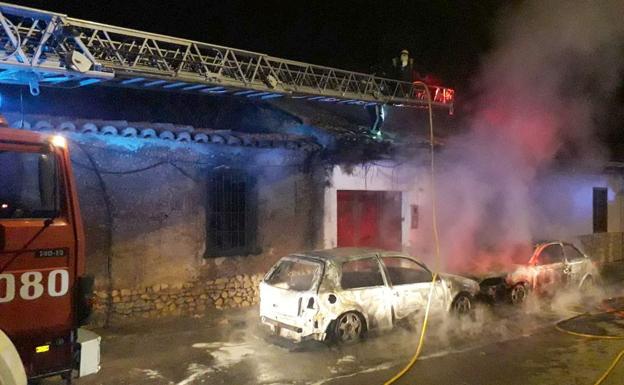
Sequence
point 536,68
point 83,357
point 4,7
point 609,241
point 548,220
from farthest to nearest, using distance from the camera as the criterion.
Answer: point 609,241
point 548,220
point 536,68
point 4,7
point 83,357

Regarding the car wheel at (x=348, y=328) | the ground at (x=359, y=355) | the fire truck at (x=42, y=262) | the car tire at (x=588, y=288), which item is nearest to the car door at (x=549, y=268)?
the car tire at (x=588, y=288)

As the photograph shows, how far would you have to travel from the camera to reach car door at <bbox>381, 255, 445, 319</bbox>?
8344 millimetres

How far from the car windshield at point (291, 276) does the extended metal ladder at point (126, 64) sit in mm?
3395

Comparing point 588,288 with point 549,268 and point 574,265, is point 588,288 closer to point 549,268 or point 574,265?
point 574,265

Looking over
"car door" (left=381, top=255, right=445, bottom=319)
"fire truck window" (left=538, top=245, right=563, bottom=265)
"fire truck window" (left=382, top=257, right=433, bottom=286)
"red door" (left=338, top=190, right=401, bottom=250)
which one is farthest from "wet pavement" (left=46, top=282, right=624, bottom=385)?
"red door" (left=338, top=190, right=401, bottom=250)

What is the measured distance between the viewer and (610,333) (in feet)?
28.9

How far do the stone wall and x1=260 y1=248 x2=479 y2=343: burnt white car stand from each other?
187 centimetres

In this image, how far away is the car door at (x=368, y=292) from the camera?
7867mm

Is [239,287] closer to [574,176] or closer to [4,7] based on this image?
[4,7]

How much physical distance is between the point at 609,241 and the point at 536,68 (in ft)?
28.5

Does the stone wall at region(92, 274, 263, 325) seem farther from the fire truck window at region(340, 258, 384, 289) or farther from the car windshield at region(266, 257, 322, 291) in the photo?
the fire truck window at region(340, 258, 384, 289)

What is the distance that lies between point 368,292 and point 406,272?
1298 mm

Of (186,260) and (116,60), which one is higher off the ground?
(116,60)

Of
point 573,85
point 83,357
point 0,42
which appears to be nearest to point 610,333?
point 573,85
